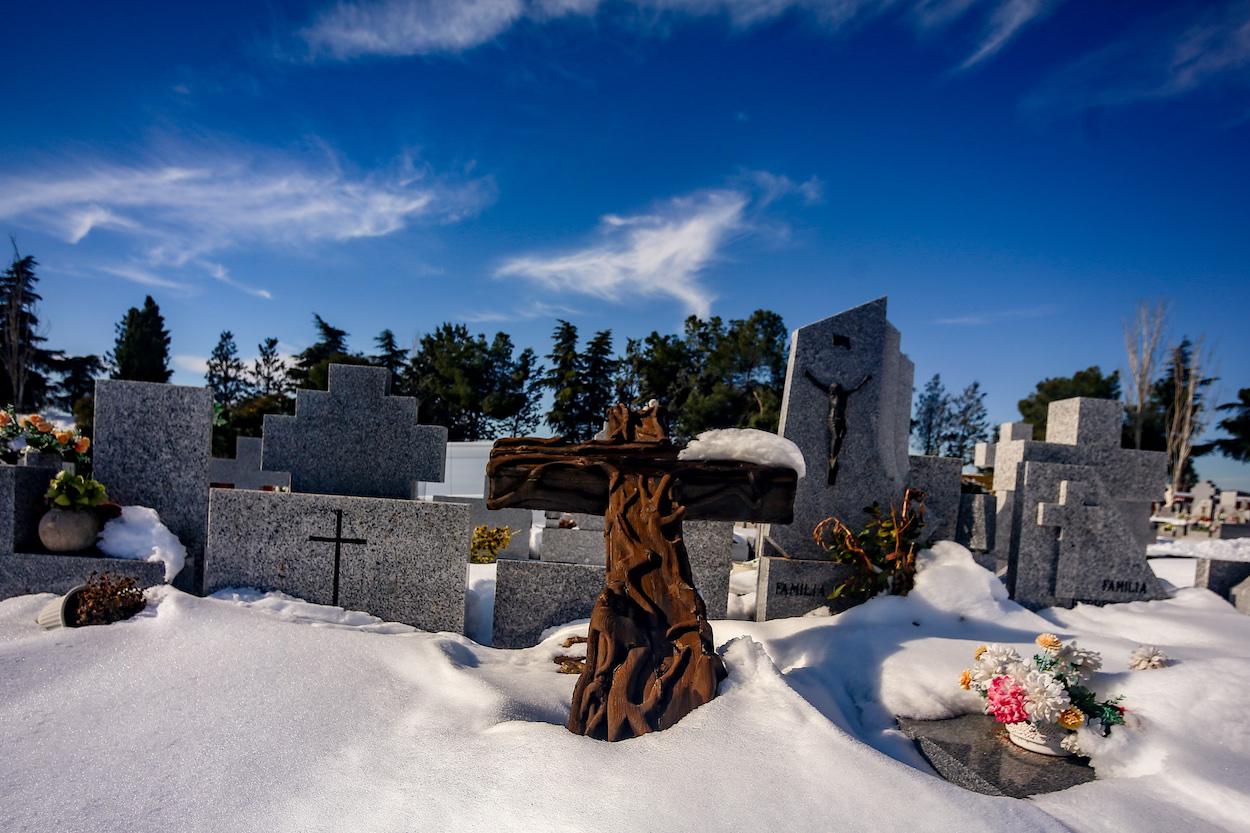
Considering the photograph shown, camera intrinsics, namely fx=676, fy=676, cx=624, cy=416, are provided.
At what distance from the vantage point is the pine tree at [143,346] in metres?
30.3

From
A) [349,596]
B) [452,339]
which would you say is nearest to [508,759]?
[349,596]

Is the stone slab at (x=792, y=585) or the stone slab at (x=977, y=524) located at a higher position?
the stone slab at (x=977, y=524)

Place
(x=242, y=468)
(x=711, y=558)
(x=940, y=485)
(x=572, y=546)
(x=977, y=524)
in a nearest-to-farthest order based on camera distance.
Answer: (x=711, y=558)
(x=940, y=485)
(x=977, y=524)
(x=572, y=546)
(x=242, y=468)

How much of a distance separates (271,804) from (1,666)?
2.37 meters

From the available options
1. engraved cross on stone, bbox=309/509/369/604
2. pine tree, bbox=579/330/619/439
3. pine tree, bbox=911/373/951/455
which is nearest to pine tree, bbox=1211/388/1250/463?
pine tree, bbox=911/373/951/455

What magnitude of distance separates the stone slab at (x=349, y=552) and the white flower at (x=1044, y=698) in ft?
13.2

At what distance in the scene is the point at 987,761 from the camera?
3.68 meters

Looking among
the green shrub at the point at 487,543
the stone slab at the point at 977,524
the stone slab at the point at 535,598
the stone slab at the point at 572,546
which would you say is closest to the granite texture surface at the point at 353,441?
the stone slab at the point at 535,598

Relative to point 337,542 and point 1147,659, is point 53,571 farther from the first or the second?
point 1147,659

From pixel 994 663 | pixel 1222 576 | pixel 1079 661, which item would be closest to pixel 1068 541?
pixel 1222 576

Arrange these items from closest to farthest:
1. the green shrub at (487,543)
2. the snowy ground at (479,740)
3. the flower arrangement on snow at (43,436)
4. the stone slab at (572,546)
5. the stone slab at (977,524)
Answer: the snowy ground at (479,740) < the flower arrangement on snow at (43,436) < the stone slab at (977,524) < the stone slab at (572,546) < the green shrub at (487,543)

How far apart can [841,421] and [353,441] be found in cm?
473

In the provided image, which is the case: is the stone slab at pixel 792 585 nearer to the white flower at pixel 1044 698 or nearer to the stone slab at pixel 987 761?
the stone slab at pixel 987 761

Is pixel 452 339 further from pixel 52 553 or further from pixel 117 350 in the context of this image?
pixel 52 553
